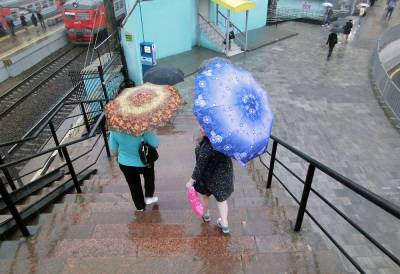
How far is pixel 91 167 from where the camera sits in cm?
527

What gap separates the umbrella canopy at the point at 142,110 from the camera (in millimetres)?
2770

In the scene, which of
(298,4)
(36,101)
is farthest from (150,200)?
(298,4)

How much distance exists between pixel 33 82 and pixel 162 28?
6824 mm

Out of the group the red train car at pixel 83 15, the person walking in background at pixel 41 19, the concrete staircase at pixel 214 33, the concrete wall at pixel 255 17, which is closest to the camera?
the concrete staircase at pixel 214 33

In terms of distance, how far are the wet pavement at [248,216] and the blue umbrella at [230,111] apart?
1173mm

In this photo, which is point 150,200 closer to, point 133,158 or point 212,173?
point 133,158

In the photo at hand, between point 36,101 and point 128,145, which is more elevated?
point 128,145

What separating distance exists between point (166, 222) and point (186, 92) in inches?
→ 304

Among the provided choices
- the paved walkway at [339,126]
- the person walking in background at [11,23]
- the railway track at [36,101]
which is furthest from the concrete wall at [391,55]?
the person walking in background at [11,23]

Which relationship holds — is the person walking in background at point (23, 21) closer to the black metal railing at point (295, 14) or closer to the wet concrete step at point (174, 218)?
the black metal railing at point (295, 14)

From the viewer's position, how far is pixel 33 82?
1430 cm

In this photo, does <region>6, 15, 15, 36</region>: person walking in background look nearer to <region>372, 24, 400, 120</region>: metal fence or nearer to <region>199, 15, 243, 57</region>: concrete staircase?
<region>199, 15, 243, 57</region>: concrete staircase

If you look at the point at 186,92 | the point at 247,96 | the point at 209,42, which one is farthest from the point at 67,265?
the point at 209,42

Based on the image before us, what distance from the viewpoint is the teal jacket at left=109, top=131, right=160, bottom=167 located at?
3098mm
